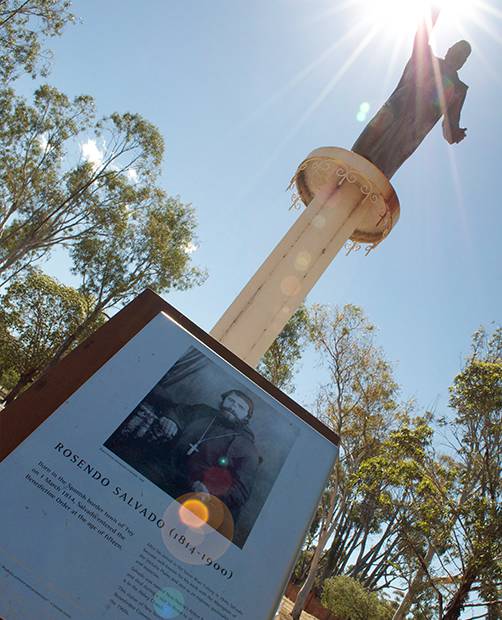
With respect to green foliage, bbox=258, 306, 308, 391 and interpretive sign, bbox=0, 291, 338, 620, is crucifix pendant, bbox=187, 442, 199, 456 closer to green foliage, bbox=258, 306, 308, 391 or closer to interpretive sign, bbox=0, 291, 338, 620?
interpretive sign, bbox=0, 291, 338, 620

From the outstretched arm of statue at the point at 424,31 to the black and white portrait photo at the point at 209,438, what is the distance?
Answer: 5339 millimetres

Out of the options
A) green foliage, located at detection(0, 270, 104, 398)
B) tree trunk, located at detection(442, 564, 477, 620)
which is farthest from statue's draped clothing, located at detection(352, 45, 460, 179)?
green foliage, located at detection(0, 270, 104, 398)

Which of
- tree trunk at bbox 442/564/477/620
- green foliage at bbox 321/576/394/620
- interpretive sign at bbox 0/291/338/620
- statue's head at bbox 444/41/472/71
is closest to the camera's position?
interpretive sign at bbox 0/291/338/620

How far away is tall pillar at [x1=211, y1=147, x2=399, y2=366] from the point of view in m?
3.93

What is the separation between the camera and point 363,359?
47.6 feet

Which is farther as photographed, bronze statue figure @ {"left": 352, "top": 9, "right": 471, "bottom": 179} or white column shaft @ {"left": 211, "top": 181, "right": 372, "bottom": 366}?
bronze statue figure @ {"left": 352, "top": 9, "right": 471, "bottom": 179}

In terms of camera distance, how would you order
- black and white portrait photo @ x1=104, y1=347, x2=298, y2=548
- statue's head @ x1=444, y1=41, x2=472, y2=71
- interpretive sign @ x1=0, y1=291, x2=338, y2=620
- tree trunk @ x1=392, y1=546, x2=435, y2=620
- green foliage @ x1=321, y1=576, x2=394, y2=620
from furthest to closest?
1. green foliage @ x1=321, y1=576, x2=394, y2=620
2. tree trunk @ x1=392, y1=546, x2=435, y2=620
3. statue's head @ x1=444, y1=41, x2=472, y2=71
4. black and white portrait photo @ x1=104, y1=347, x2=298, y2=548
5. interpretive sign @ x1=0, y1=291, x2=338, y2=620

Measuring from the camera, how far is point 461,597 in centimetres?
666

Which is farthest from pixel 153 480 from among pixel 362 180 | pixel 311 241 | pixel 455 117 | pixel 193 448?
pixel 455 117

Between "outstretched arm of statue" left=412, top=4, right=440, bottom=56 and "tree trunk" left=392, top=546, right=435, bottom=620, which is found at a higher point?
"outstretched arm of statue" left=412, top=4, right=440, bottom=56

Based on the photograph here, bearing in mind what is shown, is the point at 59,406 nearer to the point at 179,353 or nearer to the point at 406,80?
the point at 179,353

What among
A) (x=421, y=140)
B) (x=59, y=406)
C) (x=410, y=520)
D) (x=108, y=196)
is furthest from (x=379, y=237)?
(x=108, y=196)

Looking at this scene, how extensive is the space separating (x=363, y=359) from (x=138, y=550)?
550 inches

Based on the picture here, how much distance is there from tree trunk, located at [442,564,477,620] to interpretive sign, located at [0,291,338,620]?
21.9 feet
